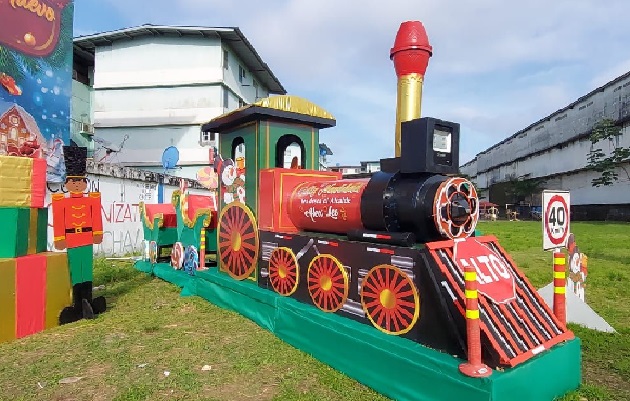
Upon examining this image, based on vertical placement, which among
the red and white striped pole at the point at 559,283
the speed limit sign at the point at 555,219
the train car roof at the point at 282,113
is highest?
the train car roof at the point at 282,113

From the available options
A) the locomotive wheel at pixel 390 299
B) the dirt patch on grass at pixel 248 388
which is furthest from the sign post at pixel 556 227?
the dirt patch on grass at pixel 248 388

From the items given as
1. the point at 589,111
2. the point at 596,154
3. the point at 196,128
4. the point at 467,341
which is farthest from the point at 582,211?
the point at 467,341

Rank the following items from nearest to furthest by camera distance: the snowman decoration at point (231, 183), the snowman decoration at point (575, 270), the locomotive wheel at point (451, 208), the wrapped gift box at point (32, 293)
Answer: the locomotive wheel at point (451, 208), the wrapped gift box at point (32, 293), the snowman decoration at point (575, 270), the snowman decoration at point (231, 183)

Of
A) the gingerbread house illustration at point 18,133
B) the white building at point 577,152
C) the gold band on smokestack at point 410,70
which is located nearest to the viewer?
the gold band on smokestack at point 410,70

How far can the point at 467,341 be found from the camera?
3.09 metres

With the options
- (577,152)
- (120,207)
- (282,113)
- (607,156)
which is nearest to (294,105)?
(282,113)

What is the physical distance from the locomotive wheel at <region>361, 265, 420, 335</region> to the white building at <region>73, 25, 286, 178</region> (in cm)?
2174

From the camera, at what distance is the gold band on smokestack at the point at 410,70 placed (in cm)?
495

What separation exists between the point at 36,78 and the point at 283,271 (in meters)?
11.8

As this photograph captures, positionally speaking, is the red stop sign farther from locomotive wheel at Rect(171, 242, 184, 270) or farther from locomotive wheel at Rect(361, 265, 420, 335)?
locomotive wheel at Rect(171, 242, 184, 270)

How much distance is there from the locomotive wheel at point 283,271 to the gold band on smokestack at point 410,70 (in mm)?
1770

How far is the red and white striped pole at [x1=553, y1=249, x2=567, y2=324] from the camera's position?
11.4 ft

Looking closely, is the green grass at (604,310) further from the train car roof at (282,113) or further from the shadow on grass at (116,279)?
the shadow on grass at (116,279)

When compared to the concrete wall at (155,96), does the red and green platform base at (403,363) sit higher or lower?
lower
